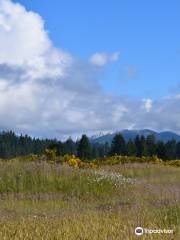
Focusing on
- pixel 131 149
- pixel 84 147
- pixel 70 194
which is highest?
pixel 84 147

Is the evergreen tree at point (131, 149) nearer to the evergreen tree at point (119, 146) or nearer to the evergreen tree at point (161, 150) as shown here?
the evergreen tree at point (119, 146)

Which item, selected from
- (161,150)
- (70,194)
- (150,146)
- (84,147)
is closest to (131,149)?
(150,146)

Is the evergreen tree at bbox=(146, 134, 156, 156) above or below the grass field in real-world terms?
above

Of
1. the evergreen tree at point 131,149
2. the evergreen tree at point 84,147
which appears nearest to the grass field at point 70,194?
the evergreen tree at point 84,147

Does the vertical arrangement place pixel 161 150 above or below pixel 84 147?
below

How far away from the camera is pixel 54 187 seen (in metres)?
18.1

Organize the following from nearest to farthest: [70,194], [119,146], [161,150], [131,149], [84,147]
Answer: [70,194] < [84,147] < [131,149] < [119,146] < [161,150]

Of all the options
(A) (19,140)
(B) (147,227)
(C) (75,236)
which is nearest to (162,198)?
(B) (147,227)

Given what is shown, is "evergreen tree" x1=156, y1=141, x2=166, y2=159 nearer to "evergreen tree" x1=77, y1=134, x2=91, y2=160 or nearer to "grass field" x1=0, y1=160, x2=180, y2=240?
"evergreen tree" x1=77, y1=134, x2=91, y2=160

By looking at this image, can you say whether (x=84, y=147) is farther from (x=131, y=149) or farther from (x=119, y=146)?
(x=131, y=149)

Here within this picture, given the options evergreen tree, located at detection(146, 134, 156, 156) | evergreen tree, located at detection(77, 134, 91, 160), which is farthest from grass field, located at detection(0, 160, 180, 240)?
evergreen tree, located at detection(146, 134, 156, 156)

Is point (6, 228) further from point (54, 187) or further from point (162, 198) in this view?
point (54, 187)

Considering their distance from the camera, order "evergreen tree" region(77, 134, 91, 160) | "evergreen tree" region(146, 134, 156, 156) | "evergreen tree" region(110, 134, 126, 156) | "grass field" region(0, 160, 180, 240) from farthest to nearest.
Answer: "evergreen tree" region(146, 134, 156, 156) < "evergreen tree" region(110, 134, 126, 156) < "evergreen tree" region(77, 134, 91, 160) < "grass field" region(0, 160, 180, 240)

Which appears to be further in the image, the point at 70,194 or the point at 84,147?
the point at 84,147
